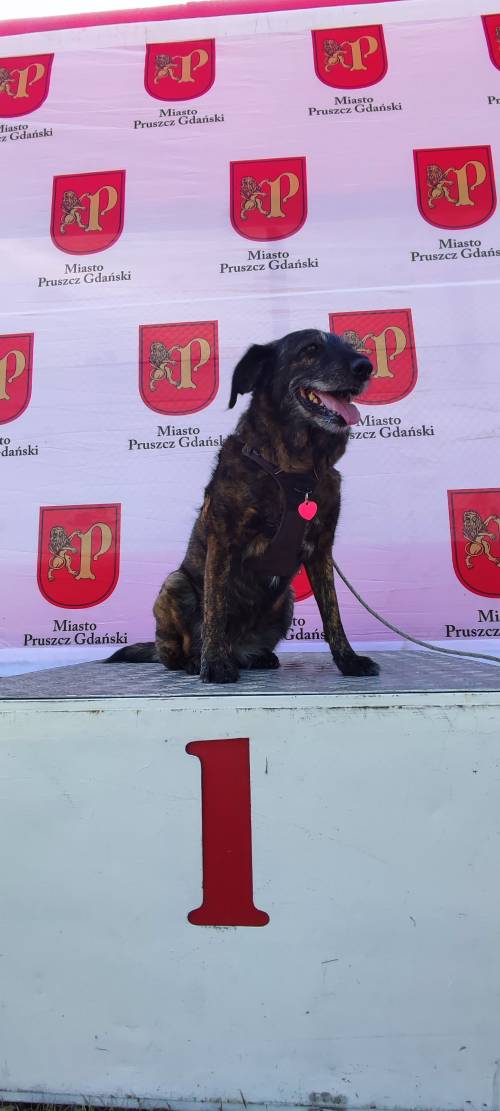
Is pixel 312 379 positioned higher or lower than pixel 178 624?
higher

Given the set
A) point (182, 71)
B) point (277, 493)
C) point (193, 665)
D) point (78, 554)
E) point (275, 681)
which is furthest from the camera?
point (182, 71)

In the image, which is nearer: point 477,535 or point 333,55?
point 477,535

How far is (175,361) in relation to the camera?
345cm

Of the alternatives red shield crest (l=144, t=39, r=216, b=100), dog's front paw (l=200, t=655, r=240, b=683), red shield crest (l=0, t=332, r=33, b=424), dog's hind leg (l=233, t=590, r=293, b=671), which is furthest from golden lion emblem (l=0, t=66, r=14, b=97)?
dog's front paw (l=200, t=655, r=240, b=683)

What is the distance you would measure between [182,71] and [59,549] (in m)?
2.80

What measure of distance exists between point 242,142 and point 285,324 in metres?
1.10

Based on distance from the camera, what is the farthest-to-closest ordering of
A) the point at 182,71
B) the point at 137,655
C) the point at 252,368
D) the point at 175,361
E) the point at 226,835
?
1. the point at 182,71
2. the point at 175,361
3. the point at 137,655
4. the point at 252,368
5. the point at 226,835

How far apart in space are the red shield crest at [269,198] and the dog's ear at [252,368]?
1682mm

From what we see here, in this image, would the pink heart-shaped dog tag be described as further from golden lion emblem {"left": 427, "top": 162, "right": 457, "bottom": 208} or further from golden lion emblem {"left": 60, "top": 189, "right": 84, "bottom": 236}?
golden lion emblem {"left": 60, "top": 189, "right": 84, "bottom": 236}

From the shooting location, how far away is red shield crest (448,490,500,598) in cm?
319

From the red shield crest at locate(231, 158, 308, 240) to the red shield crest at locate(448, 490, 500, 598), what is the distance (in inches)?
67.7

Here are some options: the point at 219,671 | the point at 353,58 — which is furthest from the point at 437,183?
the point at 219,671

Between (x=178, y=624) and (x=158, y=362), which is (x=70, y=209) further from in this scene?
(x=178, y=624)

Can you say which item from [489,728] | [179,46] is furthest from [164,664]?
[179,46]
